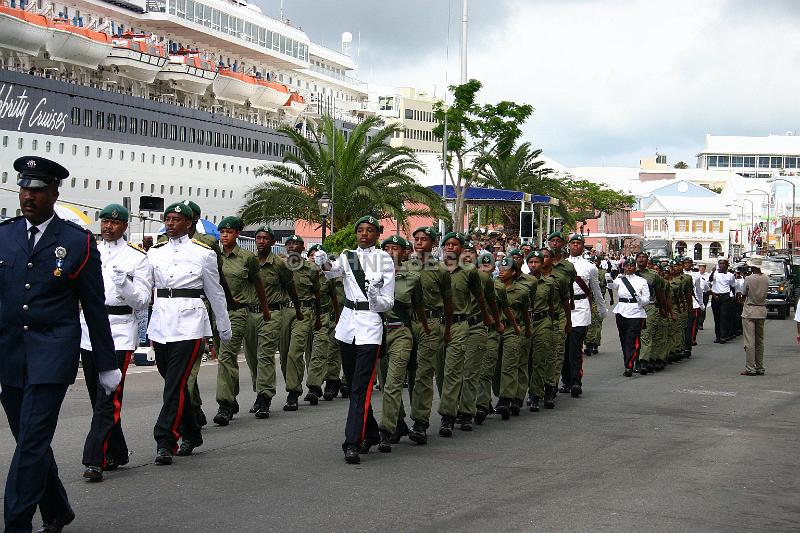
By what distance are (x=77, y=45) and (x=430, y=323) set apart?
3597cm

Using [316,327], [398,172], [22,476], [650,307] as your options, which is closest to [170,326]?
[22,476]

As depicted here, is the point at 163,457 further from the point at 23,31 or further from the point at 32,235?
the point at 23,31

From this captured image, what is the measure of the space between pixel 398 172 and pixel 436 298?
1212 inches

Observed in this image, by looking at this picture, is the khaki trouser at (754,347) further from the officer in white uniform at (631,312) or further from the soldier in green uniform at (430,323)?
the soldier in green uniform at (430,323)

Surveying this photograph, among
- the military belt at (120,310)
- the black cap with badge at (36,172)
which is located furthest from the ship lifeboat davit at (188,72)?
the black cap with badge at (36,172)

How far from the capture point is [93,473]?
8.01 meters

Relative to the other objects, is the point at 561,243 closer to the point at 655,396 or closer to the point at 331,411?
the point at 655,396

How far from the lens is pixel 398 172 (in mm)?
41469

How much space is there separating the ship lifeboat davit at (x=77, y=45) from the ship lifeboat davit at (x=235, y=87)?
937 cm

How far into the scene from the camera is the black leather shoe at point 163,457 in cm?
879

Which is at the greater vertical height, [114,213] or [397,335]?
[114,213]

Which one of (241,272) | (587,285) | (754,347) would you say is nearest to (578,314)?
(587,285)

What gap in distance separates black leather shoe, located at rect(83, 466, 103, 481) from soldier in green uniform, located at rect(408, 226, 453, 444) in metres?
3.14

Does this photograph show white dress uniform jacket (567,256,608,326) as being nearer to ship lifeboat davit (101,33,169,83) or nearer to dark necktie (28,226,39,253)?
dark necktie (28,226,39,253)
